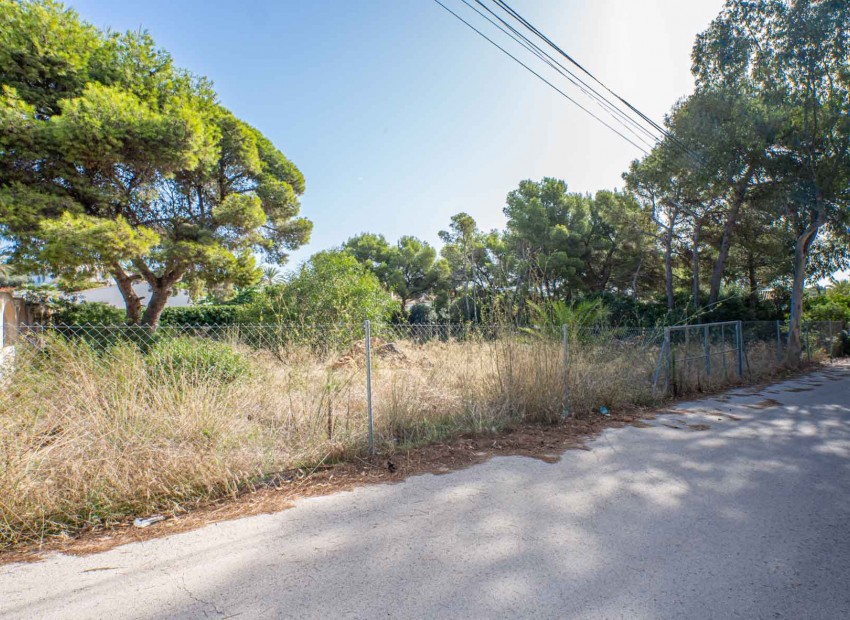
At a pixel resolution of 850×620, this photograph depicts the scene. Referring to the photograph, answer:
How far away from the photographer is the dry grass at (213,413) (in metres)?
3.00

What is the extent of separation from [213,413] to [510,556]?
285 cm

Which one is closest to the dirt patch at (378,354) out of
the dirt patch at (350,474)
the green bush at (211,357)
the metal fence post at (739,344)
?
the green bush at (211,357)

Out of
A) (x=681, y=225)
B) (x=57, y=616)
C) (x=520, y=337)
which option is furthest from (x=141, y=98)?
(x=681, y=225)

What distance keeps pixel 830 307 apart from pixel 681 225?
7.16m

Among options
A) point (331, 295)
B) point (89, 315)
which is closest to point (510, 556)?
point (331, 295)

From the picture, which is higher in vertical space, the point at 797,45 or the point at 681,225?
the point at 797,45

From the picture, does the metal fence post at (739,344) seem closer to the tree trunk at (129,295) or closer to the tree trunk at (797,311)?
the tree trunk at (797,311)

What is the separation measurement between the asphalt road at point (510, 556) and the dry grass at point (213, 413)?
61 cm

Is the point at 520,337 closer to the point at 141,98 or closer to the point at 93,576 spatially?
the point at 93,576

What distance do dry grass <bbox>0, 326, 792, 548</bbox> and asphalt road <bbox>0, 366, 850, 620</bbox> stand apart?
1.99 feet

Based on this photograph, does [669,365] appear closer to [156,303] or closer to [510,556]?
[510,556]

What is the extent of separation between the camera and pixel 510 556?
241cm

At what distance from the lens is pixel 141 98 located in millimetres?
11102

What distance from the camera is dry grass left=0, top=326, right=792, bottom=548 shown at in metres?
3.00
